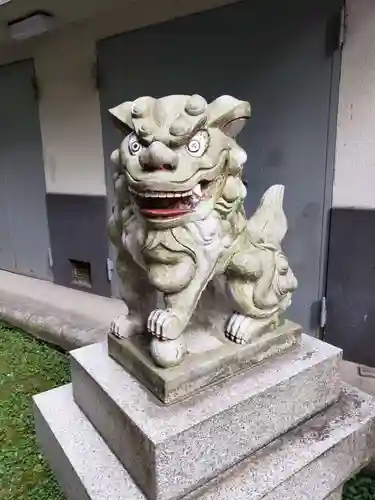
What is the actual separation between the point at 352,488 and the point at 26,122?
2512 mm

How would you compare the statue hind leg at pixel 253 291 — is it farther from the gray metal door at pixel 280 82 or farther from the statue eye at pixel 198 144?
the gray metal door at pixel 280 82

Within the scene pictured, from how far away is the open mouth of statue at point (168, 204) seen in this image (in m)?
0.83

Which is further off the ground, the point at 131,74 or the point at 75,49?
the point at 75,49

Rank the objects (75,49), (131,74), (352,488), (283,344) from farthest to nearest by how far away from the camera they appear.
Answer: (75,49)
(131,74)
(352,488)
(283,344)

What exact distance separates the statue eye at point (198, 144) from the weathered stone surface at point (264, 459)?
0.69 m

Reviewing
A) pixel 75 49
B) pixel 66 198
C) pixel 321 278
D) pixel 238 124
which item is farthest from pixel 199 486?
pixel 75 49

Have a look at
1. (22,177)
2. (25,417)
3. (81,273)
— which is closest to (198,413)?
(25,417)

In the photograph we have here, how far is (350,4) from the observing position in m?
1.47

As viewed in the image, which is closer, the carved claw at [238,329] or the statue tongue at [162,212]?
the statue tongue at [162,212]

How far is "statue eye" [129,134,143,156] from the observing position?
83 centimetres

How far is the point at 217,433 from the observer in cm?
89

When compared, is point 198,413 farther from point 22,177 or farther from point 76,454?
point 22,177

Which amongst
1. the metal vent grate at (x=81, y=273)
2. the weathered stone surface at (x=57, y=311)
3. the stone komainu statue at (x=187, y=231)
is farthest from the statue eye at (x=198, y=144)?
the metal vent grate at (x=81, y=273)

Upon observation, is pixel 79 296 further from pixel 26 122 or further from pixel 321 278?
pixel 321 278
